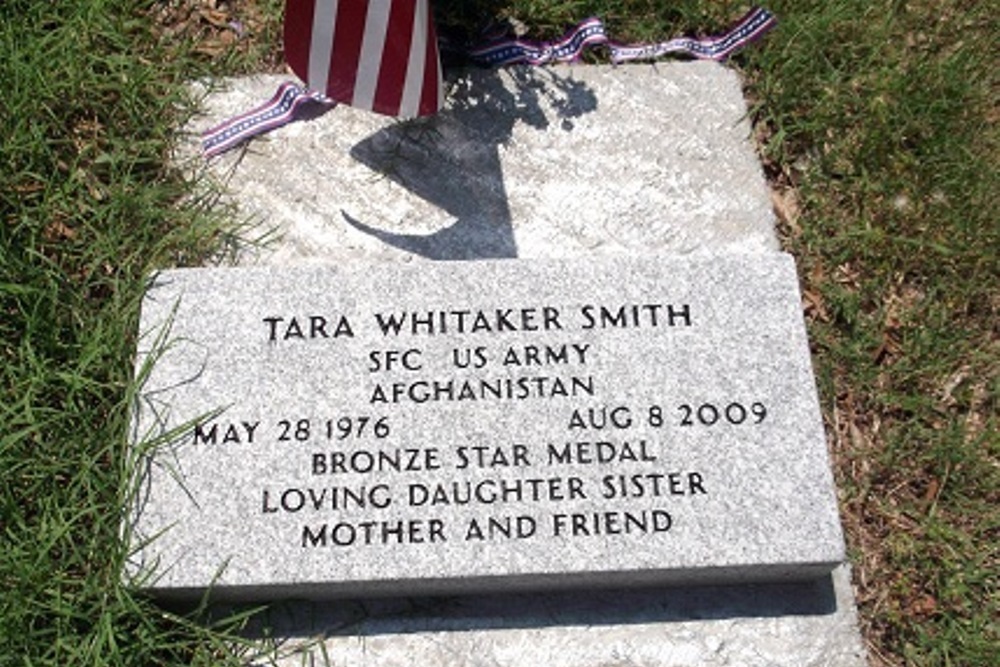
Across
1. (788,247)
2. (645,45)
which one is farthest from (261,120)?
(788,247)

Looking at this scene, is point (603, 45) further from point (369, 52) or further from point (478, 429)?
point (478, 429)

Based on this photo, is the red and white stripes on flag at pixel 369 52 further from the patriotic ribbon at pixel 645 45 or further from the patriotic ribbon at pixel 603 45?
the patriotic ribbon at pixel 645 45

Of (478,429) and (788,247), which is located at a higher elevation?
(788,247)

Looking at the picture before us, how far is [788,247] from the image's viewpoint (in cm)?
299

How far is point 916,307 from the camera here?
292 centimetres

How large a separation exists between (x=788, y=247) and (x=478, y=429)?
3.81ft

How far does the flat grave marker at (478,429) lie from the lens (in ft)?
7.35

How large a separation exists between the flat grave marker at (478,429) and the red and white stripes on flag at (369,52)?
0.47 m

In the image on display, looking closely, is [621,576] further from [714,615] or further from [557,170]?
[557,170]

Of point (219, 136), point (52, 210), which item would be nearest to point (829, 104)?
point (219, 136)

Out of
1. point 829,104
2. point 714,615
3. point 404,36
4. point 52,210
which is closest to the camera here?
point 714,615

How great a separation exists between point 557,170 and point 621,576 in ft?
3.98

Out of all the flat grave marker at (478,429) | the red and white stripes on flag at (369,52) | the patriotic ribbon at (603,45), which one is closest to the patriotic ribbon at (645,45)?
the patriotic ribbon at (603,45)

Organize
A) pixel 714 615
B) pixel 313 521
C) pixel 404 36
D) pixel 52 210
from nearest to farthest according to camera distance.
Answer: pixel 313 521 < pixel 714 615 < pixel 404 36 < pixel 52 210
